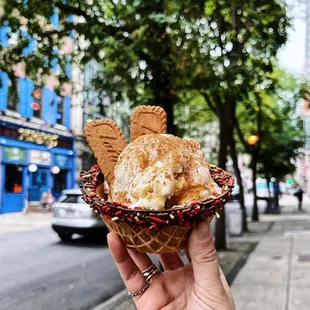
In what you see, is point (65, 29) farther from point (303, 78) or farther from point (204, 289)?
point (303, 78)

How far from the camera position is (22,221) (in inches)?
736

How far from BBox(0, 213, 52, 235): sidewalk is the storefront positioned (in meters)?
1.08

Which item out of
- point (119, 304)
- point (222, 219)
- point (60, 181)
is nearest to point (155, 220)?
point (119, 304)

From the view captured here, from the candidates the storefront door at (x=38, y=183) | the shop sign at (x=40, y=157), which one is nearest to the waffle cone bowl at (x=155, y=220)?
the shop sign at (x=40, y=157)

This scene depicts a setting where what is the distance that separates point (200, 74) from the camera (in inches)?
271

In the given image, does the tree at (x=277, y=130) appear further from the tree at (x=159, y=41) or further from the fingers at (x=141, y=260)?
the fingers at (x=141, y=260)

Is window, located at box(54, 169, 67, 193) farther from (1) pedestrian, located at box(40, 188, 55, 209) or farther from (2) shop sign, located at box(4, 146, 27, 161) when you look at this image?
(2) shop sign, located at box(4, 146, 27, 161)

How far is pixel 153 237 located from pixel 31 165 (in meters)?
21.8

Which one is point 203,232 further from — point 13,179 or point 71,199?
point 13,179

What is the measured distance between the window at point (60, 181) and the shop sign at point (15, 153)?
14.2ft

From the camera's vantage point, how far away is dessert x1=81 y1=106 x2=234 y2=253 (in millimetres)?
1849

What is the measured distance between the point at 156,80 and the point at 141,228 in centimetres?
510

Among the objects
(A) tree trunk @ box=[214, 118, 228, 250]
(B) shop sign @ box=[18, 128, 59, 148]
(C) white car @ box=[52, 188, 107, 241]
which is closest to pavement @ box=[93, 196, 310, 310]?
(A) tree trunk @ box=[214, 118, 228, 250]

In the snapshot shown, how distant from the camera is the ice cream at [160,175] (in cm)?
191
